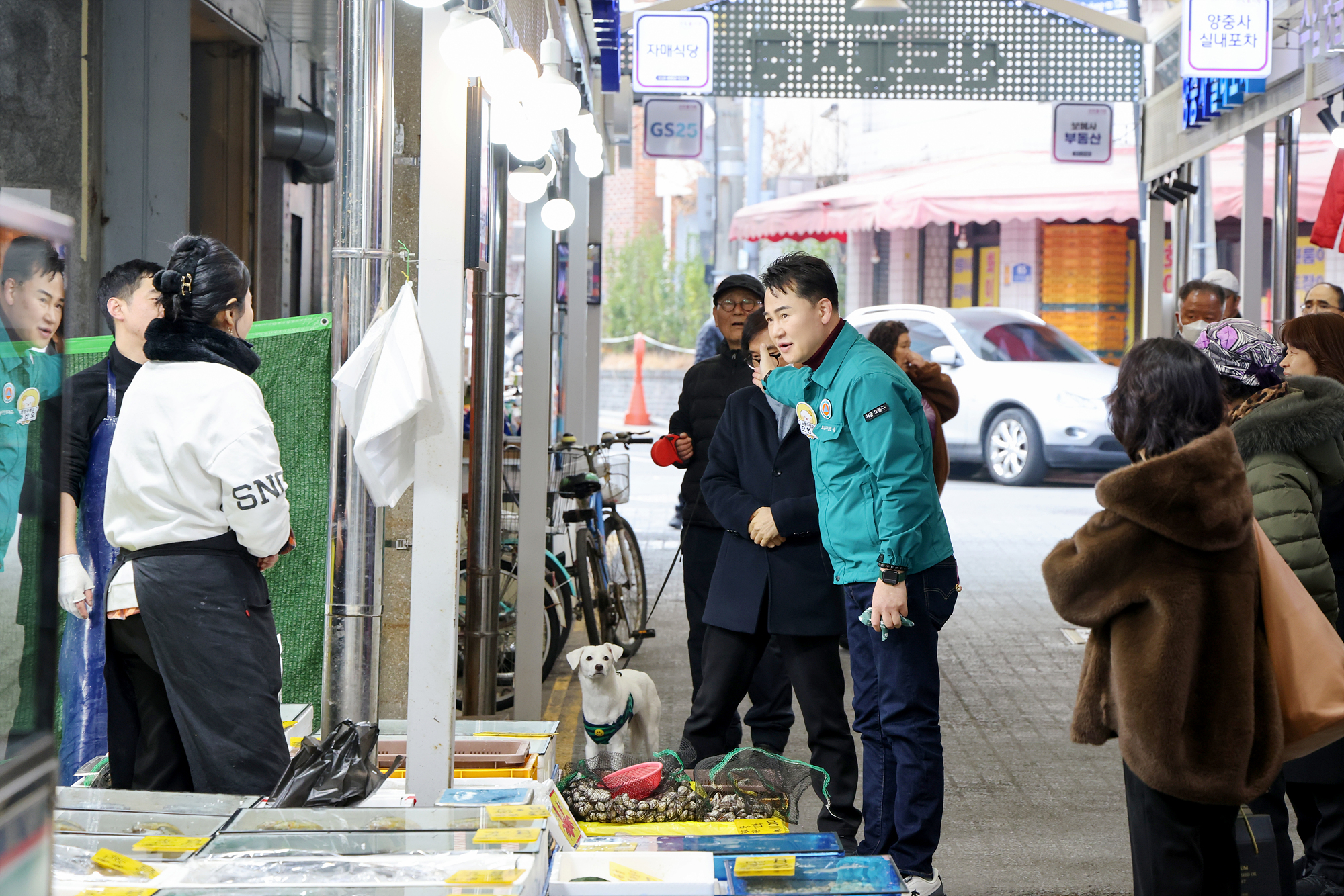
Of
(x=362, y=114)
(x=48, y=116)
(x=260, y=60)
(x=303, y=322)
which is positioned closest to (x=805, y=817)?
(x=303, y=322)

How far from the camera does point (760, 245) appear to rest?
88.5 feet

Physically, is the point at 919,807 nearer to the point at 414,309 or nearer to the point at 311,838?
the point at 311,838

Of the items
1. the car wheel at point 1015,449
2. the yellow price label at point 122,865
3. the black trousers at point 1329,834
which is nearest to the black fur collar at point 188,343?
the yellow price label at point 122,865

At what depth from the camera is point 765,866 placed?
103 inches

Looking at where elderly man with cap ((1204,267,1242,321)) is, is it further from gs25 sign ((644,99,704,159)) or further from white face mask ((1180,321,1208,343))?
gs25 sign ((644,99,704,159))

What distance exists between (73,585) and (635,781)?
162 cm

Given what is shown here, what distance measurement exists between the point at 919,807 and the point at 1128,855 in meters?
1.08

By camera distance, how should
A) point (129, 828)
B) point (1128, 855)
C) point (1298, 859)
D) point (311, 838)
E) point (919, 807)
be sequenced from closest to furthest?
point (311, 838)
point (129, 828)
point (919, 807)
point (1298, 859)
point (1128, 855)

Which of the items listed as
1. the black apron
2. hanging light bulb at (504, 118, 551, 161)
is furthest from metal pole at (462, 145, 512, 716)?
the black apron

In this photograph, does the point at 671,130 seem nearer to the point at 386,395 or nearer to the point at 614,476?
the point at 614,476

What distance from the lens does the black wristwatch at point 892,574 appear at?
3338 mm

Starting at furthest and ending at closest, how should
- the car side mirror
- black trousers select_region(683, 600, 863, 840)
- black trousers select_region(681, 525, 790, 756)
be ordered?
the car side mirror, black trousers select_region(681, 525, 790, 756), black trousers select_region(683, 600, 863, 840)

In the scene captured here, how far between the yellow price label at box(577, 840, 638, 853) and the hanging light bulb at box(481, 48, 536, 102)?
5.84 ft

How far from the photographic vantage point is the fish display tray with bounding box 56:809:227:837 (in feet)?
8.91
